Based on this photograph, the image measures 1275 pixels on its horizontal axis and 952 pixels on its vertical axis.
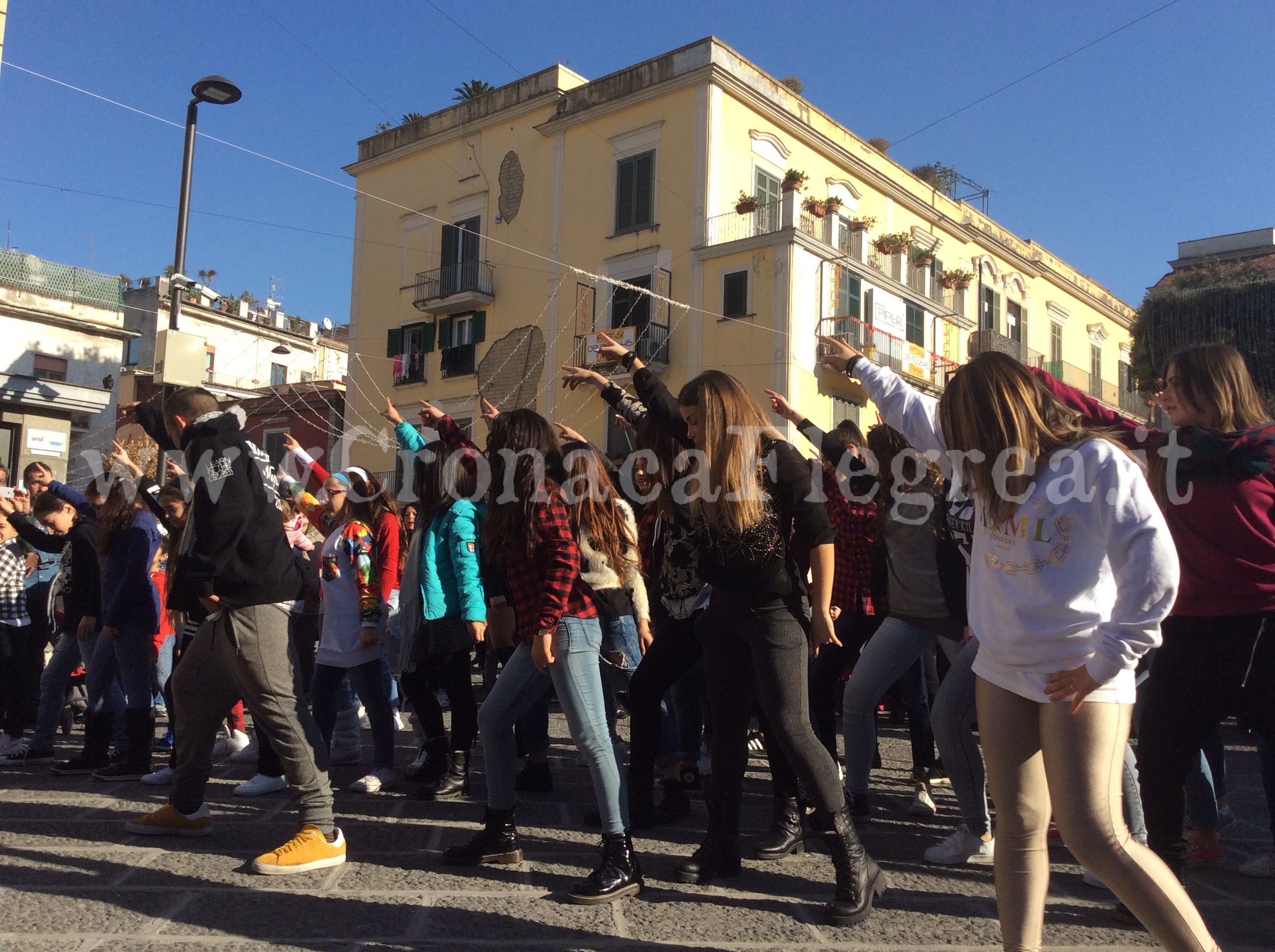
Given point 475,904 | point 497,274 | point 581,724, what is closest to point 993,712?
point 581,724

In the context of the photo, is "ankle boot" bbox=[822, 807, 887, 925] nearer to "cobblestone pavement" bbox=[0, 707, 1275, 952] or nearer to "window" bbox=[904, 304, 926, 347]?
"cobblestone pavement" bbox=[0, 707, 1275, 952]

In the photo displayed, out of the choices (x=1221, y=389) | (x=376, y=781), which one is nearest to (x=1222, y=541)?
(x=1221, y=389)

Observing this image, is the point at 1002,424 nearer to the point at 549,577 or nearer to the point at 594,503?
the point at 549,577

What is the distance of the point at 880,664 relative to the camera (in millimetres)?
4371

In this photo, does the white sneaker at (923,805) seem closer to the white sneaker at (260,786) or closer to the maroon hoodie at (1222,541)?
the maroon hoodie at (1222,541)

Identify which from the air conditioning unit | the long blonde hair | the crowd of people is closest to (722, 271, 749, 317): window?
the air conditioning unit

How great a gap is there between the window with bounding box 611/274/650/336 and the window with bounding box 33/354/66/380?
48.2 ft

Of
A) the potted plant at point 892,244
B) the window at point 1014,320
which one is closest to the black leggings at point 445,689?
the potted plant at point 892,244

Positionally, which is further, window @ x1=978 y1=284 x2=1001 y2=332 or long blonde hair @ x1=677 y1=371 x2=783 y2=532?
window @ x1=978 y1=284 x2=1001 y2=332

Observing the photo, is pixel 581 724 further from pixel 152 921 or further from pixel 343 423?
pixel 343 423

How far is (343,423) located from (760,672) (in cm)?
2944

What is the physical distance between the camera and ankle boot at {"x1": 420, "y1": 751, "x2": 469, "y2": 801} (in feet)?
16.8

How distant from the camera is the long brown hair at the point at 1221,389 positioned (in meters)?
3.46

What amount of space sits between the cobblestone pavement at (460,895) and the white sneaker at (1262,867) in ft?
0.13
